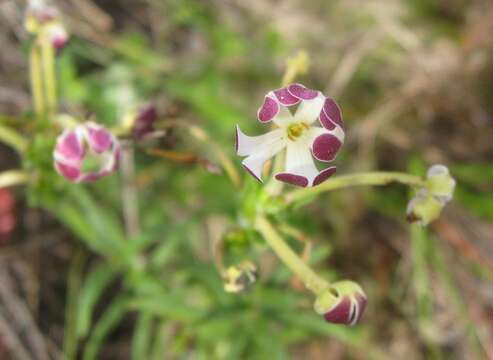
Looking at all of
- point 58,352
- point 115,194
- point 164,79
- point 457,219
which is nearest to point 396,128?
point 457,219

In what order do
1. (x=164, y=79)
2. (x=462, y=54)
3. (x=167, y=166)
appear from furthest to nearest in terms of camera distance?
1. (x=462, y=54)
2. (x=164, y=79)
3. (x=167, y=166)

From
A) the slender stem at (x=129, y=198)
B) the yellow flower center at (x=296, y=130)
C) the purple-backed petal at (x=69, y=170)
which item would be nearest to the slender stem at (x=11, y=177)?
the purple-backed petal at (x=69, y=170)

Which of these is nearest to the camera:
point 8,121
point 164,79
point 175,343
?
point 8,121

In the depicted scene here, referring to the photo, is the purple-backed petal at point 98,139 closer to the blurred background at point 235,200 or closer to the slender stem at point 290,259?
the blurred background at point 235,200

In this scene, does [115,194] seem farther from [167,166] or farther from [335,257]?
[335,257]

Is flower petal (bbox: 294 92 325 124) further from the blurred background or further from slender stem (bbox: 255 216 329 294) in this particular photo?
the blurred background
